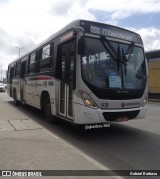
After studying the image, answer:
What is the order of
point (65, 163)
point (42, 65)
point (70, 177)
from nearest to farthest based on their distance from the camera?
point (70, 177) → point (65, 163) → point (42, 65)

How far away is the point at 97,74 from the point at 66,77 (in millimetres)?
1210

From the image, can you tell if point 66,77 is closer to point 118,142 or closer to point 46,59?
point 46,59

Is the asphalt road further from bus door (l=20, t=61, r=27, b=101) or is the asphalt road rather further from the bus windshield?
bus door (l=20, t=61, r=27, b=101)

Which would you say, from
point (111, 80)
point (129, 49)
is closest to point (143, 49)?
point (129, 49)

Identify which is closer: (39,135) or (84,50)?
(84,50)

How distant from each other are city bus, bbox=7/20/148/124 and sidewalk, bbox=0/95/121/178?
3.00 feet

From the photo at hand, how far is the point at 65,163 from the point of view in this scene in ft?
19.2

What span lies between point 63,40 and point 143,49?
2.51m

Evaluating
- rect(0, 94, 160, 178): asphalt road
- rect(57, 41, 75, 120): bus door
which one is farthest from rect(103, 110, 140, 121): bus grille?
rect(57, 41, 75, 120): bus door

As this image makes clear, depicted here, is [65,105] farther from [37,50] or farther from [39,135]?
[37,50]

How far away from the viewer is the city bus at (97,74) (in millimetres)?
7754

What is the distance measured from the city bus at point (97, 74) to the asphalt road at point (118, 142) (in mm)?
580

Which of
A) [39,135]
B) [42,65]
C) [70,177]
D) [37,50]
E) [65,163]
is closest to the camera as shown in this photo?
[70,177]

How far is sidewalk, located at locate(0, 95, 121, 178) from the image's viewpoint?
18.7 ft
